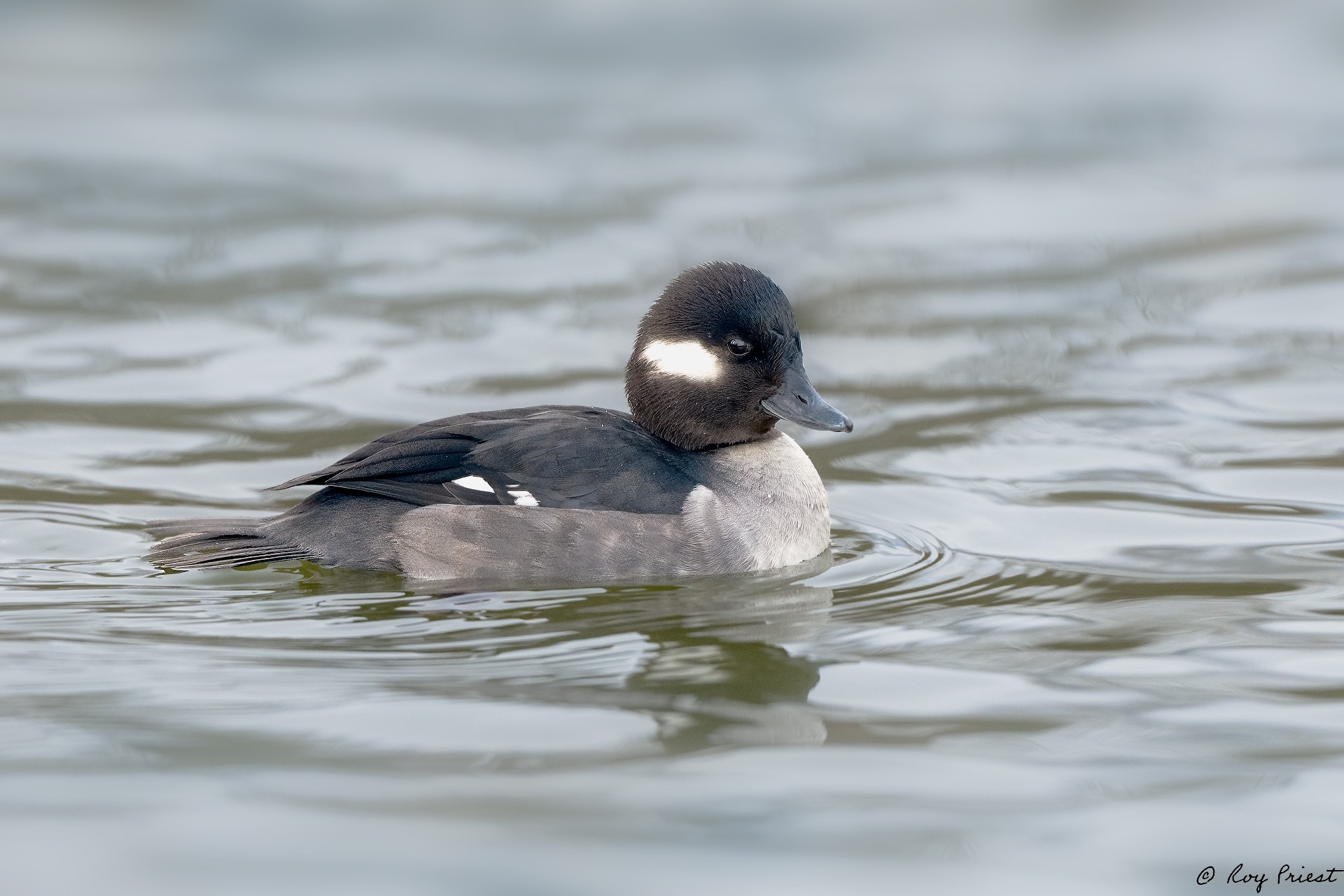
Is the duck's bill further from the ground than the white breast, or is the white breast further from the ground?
the duck's bill

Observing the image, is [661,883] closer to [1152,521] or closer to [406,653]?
[406,653]

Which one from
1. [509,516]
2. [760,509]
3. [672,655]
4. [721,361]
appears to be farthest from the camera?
[721,361]

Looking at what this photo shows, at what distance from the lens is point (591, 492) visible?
6402 mm

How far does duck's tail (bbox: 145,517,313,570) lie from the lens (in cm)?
630

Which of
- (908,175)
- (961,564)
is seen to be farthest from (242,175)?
(961,564)

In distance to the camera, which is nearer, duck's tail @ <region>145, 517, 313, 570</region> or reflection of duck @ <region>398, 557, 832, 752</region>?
reflection of duck @ <region>398, 557, 832, 752</region>

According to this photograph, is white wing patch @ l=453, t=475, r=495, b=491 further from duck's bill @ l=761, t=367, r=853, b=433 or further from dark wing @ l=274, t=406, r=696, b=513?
duck's bill @ l=761, t=367, r=853, b=433

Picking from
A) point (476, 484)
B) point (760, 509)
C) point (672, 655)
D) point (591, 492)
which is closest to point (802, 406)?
point (760, 509)

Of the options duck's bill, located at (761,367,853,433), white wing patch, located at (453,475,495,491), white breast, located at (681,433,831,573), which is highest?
duck's bill, located at (761,367,853,433)

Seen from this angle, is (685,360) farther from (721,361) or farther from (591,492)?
(591,492)

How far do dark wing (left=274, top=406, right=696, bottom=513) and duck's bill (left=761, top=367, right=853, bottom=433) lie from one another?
0.52 meters

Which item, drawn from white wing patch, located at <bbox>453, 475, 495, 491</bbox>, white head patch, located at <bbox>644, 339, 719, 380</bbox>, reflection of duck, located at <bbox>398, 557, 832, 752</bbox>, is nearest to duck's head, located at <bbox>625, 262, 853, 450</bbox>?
white head patch, located at <bbox>644, 339, 719, 380</bbox>

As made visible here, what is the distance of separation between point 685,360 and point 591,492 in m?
0.69

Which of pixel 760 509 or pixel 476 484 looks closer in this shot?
pixel 476 484
